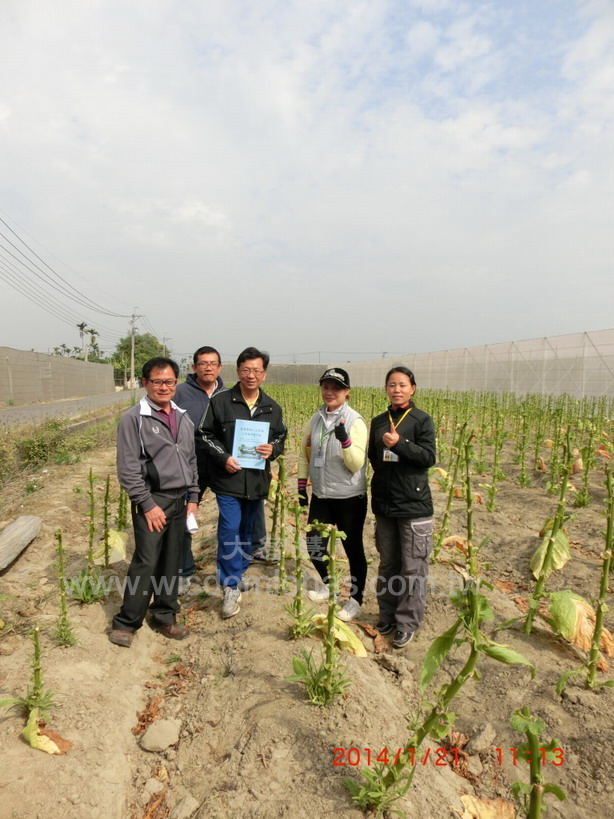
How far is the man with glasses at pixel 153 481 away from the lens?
297cm

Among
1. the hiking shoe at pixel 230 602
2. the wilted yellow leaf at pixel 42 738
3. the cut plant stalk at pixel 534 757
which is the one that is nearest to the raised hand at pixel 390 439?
the hiking shoe at pixel 230 602

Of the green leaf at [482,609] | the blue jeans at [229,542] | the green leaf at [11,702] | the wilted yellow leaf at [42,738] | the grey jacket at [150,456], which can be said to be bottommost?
the wilted yellow leaf at [42,738]

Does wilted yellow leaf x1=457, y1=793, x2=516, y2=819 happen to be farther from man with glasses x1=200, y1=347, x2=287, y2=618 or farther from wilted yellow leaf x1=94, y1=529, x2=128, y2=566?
wilted yellow leaf x1=94, y1=529, x2=128, y2=566

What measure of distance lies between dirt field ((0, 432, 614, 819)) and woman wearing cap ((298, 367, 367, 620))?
556 mm

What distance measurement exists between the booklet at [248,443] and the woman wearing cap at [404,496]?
79cm

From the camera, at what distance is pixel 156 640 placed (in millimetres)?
3293

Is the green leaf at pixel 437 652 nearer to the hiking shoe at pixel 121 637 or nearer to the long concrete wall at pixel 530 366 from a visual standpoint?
the hiking shoe at pixel 121 637

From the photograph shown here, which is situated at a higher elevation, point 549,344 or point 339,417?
point 549,344

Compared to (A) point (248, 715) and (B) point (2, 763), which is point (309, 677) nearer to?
(A) point (248, 715)

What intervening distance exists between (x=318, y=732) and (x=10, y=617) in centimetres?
243

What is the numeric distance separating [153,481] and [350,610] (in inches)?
65.3

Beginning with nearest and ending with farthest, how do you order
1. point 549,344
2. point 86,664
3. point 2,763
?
point 2,763
point 86,664
point 549,344

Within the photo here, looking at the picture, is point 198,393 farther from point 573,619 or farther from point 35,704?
point 573,619

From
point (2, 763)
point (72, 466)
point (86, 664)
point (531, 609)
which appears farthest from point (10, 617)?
point (72, 466)
